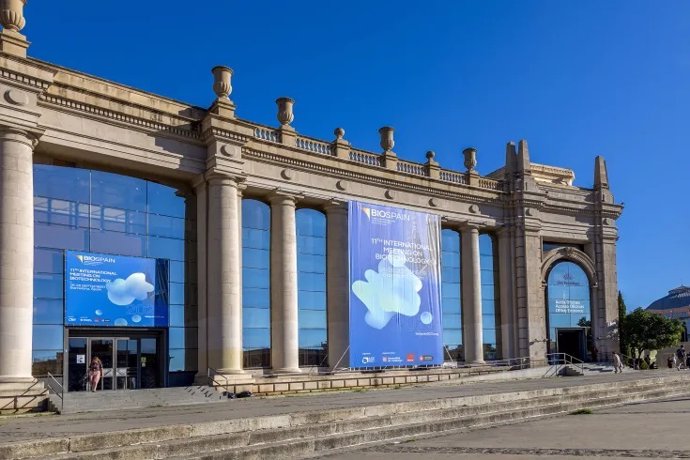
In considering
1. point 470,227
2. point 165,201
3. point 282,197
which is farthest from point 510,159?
point 165,201

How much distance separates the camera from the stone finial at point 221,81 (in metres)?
29.2

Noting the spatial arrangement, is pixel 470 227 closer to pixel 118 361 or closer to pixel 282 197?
pixel 282 197

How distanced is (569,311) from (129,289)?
26438 mm

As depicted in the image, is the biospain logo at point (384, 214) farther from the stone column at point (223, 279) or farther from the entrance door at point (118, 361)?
the entrance door at point (118, 361)

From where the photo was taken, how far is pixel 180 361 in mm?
28422

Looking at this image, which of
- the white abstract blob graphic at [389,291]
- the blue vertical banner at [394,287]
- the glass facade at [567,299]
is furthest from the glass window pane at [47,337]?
the glass facade at [567,299]

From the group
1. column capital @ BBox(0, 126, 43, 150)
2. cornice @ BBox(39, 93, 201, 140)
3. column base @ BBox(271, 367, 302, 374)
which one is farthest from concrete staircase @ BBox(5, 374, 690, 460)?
cornice @ BBox(39, 93, 201, 140)

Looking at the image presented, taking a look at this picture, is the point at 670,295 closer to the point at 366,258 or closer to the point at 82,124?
the point at 366,258

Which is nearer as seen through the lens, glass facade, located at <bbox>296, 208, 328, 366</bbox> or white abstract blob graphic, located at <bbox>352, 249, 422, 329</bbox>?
glass facade, located at <bbox>296, 208, 328, 366</bbox>

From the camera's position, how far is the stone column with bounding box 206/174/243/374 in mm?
27656

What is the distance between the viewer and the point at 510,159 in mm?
42188

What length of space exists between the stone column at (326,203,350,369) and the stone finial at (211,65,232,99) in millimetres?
7284

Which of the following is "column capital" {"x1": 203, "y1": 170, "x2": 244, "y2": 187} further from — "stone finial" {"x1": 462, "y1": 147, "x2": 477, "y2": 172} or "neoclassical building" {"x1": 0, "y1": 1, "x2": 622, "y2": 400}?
"stone finial" {"x1": 462, "y1": 147, "x2": 477, "y2": 172}

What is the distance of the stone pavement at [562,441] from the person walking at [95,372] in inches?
593
